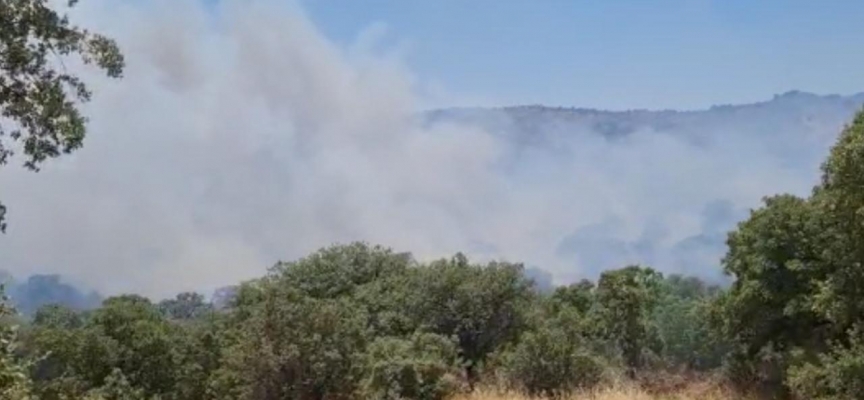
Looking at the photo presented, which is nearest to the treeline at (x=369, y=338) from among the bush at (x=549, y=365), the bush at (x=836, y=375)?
the bush at (x=549, y=365)

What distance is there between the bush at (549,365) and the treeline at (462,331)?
1.5 inches

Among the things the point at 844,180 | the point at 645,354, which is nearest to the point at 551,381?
the point at 844,180

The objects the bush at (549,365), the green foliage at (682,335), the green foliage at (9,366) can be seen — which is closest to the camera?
the green foliage at (9,366)

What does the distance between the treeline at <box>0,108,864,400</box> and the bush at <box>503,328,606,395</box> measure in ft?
0.12

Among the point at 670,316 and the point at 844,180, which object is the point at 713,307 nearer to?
the point at 844,180

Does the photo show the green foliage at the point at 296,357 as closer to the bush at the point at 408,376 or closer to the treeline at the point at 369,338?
the treeline at the point at 369,338

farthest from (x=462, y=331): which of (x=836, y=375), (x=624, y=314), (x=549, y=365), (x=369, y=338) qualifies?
(x=836, y=375)

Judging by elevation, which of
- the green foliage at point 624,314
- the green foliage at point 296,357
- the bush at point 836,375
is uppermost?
the green foliage at point 624,314

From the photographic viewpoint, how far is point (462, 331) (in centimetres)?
2881

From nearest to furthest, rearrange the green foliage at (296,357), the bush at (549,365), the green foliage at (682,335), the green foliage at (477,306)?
the bush at (549,365) → the green foliage at (296,357) → the green foliage at (477,306) → the green foliage at (682,335)

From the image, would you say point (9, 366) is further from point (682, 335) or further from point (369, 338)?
point (682, 335)

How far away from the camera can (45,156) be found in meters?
8.38

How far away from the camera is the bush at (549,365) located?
65.1 ft

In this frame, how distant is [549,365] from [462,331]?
8.69 metres
